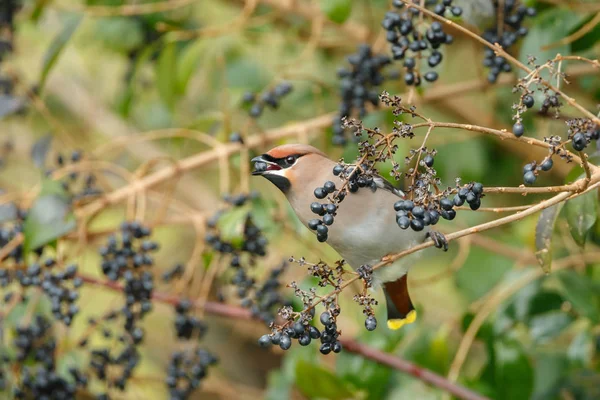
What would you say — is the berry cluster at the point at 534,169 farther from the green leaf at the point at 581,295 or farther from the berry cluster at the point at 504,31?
the green leaf at the point at 581,295

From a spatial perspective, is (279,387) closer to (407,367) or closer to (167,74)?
(407,367)

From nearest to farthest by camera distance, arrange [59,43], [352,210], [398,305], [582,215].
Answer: [582,215] < [352,210] < [398,305] < [59,43]

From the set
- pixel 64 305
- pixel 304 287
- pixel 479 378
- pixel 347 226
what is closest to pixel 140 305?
pixel 64 305

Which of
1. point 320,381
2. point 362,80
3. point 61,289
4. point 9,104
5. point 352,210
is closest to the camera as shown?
point 352,210

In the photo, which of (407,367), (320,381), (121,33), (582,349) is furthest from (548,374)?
(121,33)

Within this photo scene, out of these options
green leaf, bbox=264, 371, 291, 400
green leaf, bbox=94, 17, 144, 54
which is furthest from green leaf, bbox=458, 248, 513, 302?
green leaf, bbox=94, 17, 144, 54

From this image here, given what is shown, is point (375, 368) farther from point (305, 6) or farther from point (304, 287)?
point (305, 6)

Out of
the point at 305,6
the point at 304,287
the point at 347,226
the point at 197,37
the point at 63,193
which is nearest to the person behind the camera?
the point at 347,226

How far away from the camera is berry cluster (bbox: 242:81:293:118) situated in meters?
2.51

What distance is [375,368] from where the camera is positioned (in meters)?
2.44

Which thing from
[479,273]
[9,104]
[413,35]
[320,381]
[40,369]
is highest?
[413,35]

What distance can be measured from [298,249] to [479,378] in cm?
161

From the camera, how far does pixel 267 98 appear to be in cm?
253

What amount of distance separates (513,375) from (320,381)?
0.56 meters
